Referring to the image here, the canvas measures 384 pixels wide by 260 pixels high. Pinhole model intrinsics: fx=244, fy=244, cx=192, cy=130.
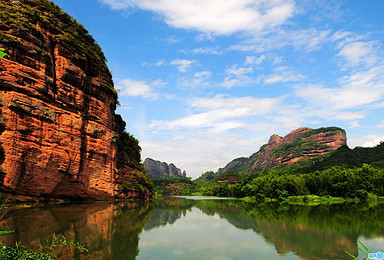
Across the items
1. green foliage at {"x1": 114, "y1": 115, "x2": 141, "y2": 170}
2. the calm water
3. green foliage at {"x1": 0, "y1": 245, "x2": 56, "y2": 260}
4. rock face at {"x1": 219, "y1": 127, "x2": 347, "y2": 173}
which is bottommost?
the calm water

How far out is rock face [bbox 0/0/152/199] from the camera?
2450 cm

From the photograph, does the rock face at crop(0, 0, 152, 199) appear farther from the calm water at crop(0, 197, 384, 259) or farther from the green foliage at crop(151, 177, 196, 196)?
the green foliage at crop(151, 177, 196, 196)

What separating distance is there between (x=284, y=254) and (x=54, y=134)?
89.2ft

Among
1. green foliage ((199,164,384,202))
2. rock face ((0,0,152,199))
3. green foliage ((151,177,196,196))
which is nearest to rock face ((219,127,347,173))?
green foliage ((151,177,196,196))

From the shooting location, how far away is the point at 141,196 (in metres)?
51.6

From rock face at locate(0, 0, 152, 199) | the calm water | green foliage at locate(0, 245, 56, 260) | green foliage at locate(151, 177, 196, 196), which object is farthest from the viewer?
green foliage at locate(151, 177, 196, 196)

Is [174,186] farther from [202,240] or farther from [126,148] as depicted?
[202,240]

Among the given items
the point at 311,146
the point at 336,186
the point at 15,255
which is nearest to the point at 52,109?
the point at 15,255

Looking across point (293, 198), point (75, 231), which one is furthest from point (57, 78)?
point (293, 198)

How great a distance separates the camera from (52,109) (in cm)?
2898

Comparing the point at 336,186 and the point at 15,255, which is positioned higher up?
the point at 15,255

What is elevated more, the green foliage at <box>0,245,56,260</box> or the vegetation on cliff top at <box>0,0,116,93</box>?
the vegetation on cliff top at <box>0,0,116,93</box>

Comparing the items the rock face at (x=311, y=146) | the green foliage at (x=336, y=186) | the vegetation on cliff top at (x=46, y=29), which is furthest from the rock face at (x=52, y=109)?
the rock face at (x=311, y=146)

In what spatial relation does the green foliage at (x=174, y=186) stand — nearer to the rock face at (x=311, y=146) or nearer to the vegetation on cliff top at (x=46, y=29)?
the rock face at (x=311, y=146)
